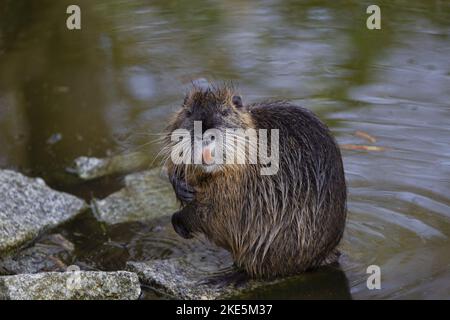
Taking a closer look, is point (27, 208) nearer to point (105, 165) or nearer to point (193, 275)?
point (105, 165)

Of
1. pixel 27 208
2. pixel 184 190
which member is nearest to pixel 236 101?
pixel 184 190

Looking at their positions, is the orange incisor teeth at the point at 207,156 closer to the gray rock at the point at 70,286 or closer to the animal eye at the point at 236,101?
the animal eye at the point at 236,101

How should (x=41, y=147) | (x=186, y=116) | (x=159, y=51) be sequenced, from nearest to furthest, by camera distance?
(x=186, y=116) < (x=41, y=147) < (x=159, y=51)

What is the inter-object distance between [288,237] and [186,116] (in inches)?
25.0

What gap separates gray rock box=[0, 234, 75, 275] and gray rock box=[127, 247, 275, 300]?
0.41m

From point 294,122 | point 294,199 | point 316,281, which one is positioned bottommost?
point 316,281

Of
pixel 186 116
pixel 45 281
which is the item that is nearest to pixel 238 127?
pixel 186 116

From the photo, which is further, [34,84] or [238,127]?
[34,84]

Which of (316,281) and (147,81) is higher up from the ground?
(147,81)

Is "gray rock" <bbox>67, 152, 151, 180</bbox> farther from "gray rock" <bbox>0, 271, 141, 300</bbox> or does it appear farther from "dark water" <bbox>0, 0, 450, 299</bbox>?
"gray rock" <bbox>0, 271, 141, 300</bbox>

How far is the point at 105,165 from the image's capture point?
4828 mm

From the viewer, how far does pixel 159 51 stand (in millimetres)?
6551

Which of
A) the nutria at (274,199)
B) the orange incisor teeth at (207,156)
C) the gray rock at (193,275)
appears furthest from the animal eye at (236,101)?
the gray rock at (193,275)

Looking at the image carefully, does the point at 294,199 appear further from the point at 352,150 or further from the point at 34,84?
the point at 34,84
